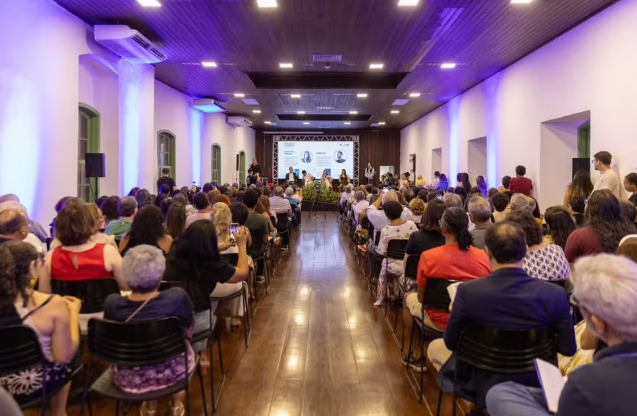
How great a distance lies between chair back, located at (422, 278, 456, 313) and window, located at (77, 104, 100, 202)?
6.79 meters

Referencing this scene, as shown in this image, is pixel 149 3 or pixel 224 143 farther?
pixel 224 143

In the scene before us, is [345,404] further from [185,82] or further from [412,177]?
[412,177]

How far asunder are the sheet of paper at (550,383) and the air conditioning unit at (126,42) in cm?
693

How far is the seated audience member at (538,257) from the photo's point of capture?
119 inches

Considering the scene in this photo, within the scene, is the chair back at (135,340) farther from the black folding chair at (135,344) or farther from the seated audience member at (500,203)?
the seated audience member at (500,203)

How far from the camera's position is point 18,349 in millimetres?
2100

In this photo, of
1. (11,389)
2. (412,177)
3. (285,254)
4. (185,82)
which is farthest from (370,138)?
(11,389)

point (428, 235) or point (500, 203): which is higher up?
point (500, 203)

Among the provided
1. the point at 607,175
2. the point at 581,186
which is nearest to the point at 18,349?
the point at 607,175

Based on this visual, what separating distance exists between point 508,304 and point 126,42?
6777 millimetres

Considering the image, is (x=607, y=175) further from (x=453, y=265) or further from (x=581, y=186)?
(x=453, y=265)

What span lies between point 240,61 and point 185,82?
2.69 meters

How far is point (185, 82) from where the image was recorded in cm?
1160

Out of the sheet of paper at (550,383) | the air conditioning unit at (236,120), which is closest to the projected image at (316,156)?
the air conditioning unit at (236,120)
